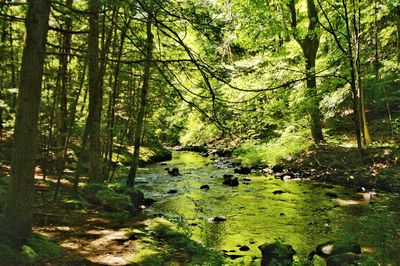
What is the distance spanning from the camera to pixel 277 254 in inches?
283

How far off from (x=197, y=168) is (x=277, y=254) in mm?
15638

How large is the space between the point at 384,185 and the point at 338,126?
9.53 metres

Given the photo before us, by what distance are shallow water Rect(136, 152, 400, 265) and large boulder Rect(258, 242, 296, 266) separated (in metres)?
0.23

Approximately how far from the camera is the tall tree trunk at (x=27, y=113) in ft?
17.7

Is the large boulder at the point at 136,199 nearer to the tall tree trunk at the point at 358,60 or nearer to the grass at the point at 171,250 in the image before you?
the grass at the point at 171,250

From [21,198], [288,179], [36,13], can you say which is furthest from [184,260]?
[288,179]

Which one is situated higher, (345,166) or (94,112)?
(94,112)

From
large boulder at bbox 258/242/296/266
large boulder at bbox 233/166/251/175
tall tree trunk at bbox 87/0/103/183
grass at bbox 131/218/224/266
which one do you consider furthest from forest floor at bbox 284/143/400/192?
tall tree trunk at bbox 87/0/103/183

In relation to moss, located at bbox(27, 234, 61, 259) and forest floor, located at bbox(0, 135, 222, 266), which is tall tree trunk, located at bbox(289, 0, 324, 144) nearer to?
forest floor, located at bbox(0, 135, 222, 266)

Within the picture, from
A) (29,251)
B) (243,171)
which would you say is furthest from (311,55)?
(29,251)

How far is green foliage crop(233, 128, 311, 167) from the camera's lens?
65.1ft

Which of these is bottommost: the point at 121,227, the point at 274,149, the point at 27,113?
the point at 121,227

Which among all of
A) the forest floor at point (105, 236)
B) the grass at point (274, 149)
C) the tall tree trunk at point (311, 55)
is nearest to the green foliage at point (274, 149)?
the grass at point (274, 149)

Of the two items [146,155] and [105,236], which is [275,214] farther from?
[146,155]
